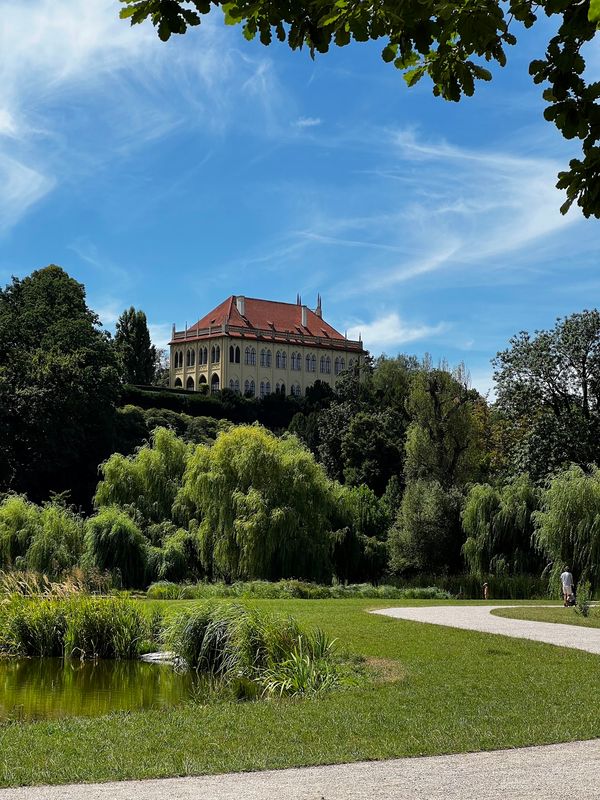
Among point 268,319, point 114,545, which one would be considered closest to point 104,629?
point 114,545

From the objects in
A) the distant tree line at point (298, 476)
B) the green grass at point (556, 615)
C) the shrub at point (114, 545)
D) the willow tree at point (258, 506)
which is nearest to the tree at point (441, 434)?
the distant tree line at point (298, 476)

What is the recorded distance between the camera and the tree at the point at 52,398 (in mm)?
51625

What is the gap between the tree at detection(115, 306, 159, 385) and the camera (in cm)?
9962

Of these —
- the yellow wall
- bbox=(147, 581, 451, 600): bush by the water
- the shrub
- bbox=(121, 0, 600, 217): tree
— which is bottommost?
bbox=(147, 581, 451, 600): bush by the water

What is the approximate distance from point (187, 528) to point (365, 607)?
1358 cm

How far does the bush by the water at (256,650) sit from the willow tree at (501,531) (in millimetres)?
20525

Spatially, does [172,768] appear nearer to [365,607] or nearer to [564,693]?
[564,693]

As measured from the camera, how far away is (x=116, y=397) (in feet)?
188

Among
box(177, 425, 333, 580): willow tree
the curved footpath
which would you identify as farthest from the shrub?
the curved footpath

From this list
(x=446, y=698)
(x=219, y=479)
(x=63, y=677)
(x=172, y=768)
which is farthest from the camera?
(x=219, y=479)

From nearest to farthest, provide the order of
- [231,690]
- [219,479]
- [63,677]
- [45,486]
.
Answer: [231,690] → [63,677] → [219,479] → [45,486]

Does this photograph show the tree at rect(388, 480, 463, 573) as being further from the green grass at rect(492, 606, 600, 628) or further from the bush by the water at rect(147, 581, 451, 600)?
the green grass at rect(492, 606, 600, 628)

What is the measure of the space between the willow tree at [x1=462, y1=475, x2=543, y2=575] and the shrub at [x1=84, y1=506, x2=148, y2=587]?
13.3 m

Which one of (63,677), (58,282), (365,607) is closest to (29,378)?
(58,282)
